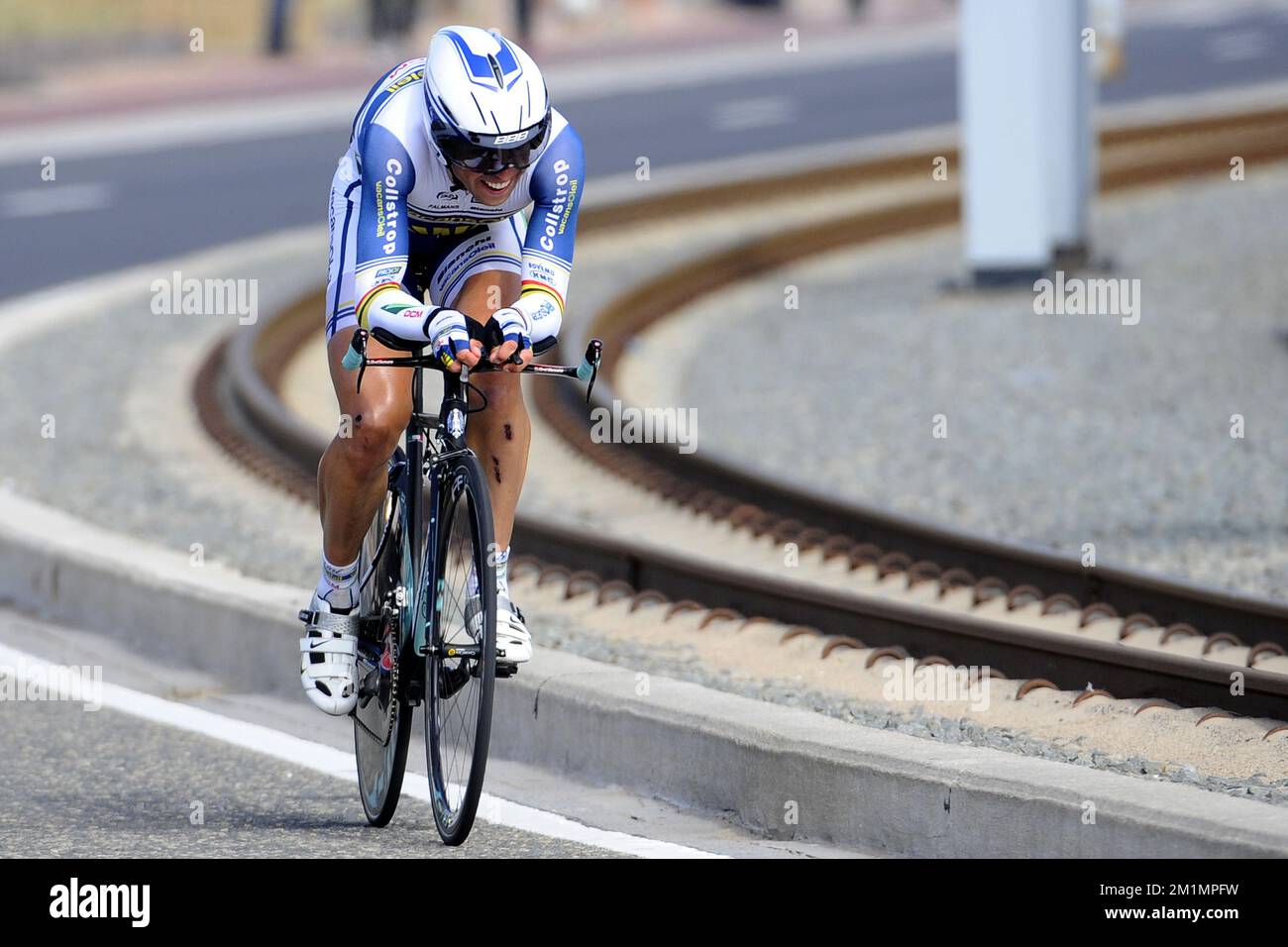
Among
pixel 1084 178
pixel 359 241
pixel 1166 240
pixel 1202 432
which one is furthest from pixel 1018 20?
pixel 359 241

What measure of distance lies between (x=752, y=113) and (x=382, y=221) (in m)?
21.9

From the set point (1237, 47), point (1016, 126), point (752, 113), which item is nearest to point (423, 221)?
point (1016, 126)

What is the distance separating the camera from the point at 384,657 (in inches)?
232

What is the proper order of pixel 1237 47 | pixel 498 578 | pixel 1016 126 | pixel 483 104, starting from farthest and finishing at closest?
pixel 1237 47, pixel 1016 126, pixel 498 578, pixel 483 104

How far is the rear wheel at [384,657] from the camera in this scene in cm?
580

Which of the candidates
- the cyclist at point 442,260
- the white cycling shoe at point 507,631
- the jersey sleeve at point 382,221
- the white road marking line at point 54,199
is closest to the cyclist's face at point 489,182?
the cyclist at point 442,260

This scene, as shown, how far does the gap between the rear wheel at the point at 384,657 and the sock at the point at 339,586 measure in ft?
0.12

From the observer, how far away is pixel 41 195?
70.4 feet

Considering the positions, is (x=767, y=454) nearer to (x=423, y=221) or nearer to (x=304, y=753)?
(x=304, y=753)

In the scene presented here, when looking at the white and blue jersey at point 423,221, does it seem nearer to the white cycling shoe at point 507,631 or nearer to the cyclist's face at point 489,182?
the cyclist's face at point 489,182

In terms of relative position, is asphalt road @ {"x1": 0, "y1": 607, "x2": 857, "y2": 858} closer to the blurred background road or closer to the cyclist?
the blurred background road

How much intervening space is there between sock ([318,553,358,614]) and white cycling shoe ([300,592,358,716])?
0.02 meters

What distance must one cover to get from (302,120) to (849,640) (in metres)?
20.0
